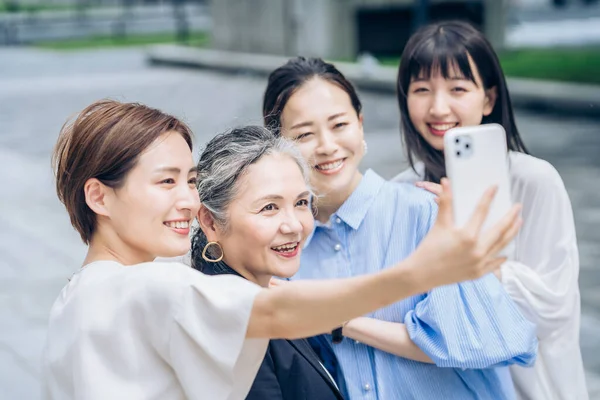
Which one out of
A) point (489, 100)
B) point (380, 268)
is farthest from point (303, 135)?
point (489, 100)

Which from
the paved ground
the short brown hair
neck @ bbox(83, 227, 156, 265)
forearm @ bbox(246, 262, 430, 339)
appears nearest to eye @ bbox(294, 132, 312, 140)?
the paved ground

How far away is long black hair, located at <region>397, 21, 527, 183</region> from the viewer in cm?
303

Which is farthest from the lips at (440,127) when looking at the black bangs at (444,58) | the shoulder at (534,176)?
the shoulder at (534,176)

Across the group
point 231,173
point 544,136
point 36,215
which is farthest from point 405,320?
point 544,136

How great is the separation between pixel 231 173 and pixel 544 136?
9.20 metres

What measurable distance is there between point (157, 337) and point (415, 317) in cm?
83

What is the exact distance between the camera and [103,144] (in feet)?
6.73

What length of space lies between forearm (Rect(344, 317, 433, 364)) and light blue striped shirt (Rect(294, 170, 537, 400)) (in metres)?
0.03

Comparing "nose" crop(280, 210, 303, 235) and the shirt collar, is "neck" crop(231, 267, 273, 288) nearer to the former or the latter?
"nose" crop(280, 210, 303, 235)

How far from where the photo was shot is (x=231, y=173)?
2.32m

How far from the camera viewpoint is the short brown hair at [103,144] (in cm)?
205

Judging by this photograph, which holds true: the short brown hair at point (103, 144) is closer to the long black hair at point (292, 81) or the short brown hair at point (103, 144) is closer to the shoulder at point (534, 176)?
the long black hair at point (292, 81)

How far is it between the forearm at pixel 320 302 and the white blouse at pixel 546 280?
1084 mm

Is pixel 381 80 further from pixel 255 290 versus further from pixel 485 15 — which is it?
pixel 255 290
